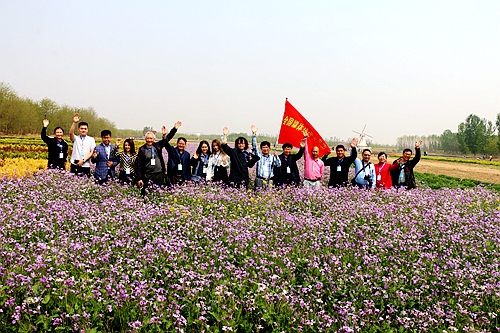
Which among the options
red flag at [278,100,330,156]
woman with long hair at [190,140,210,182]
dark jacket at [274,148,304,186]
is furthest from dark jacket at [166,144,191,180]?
red flag at [278,100,330,156]

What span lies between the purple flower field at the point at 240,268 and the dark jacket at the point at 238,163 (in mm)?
1796

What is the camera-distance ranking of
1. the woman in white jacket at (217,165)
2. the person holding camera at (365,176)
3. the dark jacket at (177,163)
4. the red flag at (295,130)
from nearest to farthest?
the woman in white jacket at (217,165), the dark jacket at (177,163), the person holding camera at (365,176), the red flag at (295,130)

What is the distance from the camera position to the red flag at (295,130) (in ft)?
37.7

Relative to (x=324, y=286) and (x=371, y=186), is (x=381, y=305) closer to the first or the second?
(x=324, y=286)

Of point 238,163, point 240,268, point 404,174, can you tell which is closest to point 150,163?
point 238,163

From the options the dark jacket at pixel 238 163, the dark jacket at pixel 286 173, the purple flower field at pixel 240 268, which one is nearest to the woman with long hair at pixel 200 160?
the dark jacket at pixel 238 163

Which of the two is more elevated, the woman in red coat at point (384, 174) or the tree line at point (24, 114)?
the tree line at point (24, 114)

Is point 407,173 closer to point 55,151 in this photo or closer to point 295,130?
point 295,130

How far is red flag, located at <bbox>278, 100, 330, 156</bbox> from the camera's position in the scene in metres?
11.5

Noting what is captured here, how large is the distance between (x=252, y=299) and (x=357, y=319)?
96 centimetres

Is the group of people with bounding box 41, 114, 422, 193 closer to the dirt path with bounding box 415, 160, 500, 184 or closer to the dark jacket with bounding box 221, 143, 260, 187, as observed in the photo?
the dark jacket with bounding box 221, 143, 260, 187

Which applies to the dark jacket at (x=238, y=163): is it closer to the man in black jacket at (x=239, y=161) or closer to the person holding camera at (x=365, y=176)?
the man in black jacket at (x=239, y=161)

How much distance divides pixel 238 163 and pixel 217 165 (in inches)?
19.2

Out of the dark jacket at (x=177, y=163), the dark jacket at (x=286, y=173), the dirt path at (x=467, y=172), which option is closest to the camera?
the dark jacket at (x=177, y=163)
